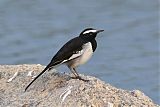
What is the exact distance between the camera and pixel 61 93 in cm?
739

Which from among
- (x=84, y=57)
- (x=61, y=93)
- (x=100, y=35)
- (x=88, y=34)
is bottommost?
(x=61, y=93)

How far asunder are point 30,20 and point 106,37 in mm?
2431

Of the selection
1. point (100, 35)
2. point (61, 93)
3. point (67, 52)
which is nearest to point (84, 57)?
point (67, 52)

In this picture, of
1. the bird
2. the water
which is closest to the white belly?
the bird

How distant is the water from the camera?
1427cm

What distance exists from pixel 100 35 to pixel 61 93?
9.02 metres

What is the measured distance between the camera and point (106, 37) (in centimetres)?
1641

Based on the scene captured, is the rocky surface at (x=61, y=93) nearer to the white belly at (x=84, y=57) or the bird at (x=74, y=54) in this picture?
the bird at (x=74, y=54)

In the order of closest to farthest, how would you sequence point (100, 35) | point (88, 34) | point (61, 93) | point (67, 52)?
point (61, 93)
point (67, 52)
point (88, 34)
point (100, 35)

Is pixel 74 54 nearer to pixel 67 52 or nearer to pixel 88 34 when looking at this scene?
pixel 67 52

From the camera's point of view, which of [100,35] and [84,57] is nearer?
[84,57]

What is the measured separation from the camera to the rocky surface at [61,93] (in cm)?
723

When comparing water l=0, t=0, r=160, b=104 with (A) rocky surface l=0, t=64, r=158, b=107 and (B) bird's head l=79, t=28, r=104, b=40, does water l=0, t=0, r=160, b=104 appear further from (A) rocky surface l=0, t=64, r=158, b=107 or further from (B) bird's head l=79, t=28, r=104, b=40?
(A) rocky surface l=0, t=64, r=158, b=107

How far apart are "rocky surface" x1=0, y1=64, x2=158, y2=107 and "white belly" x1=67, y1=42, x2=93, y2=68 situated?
9.8 inches
